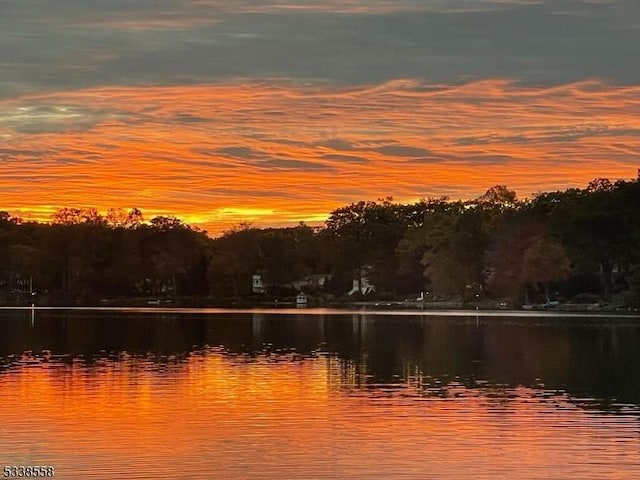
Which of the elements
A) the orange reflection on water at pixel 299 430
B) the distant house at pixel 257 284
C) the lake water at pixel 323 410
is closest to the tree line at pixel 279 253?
the distant house at pixel 257 284

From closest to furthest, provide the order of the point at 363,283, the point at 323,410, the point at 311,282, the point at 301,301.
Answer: the point at 323,410, the point at 301,301, the point at 363,283, the point at 311,282

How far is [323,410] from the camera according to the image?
26.3 m

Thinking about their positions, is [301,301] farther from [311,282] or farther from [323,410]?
[323,410]

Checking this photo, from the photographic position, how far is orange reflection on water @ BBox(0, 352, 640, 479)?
19078 mm

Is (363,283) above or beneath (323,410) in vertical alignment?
above

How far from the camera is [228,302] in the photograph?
476 ft

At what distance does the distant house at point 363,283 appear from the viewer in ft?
490

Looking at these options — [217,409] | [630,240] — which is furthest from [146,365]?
[630,240]

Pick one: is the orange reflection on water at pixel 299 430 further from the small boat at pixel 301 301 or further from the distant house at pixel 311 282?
the distant house at pixel 311 282

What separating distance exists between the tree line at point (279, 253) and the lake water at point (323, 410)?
65.2 metres

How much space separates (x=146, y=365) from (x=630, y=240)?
67.0 meters

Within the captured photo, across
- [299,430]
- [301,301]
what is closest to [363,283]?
[301,301]

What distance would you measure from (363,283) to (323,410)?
5018 inches

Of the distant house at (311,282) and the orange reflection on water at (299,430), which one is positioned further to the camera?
the distant house at (311,282)
